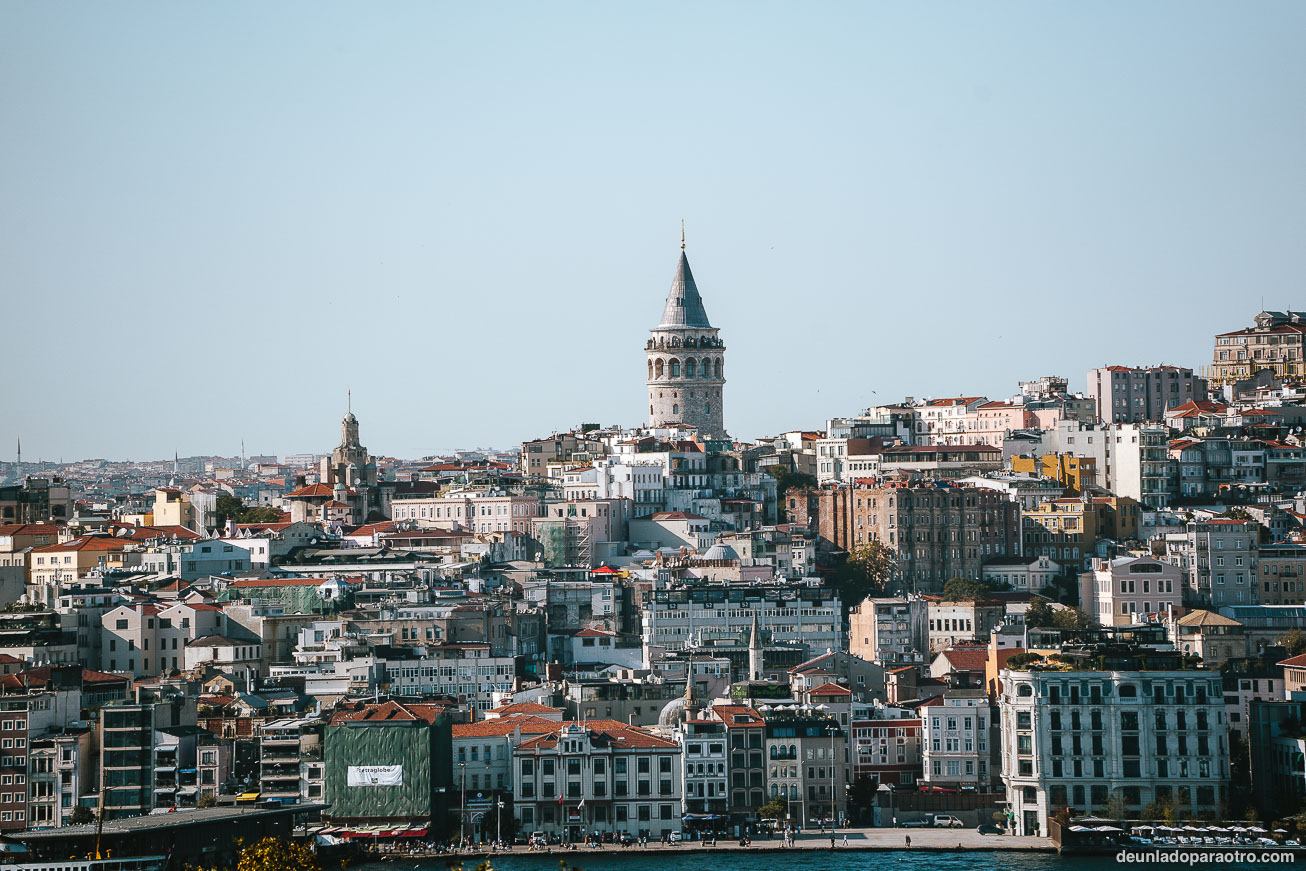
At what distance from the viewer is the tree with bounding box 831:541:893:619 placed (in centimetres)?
8100

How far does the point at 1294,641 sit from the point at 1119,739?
13.9 meters

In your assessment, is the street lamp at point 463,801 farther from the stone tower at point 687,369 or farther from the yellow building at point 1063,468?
the stone tower at point 687,369

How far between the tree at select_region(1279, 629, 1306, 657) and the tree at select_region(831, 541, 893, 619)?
1410cm

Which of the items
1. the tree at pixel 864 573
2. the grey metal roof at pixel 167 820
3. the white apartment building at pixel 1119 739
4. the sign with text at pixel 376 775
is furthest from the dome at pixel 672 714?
the tree at pixel 864 573

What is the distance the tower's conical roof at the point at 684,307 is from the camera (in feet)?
345

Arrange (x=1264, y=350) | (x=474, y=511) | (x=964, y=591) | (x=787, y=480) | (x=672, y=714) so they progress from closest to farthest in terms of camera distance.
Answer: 1. (x=672, y=714)
2. (x=964, y=591)
3. (x=474, y=511)
4. (x=787, y=480)
5. (x=1264, y=350)

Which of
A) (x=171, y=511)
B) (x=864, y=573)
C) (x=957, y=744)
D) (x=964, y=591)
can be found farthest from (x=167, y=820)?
(x=171, y=511)

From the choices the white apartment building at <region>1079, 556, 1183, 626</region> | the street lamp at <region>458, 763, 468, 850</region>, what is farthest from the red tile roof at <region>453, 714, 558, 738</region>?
the white apartment building at <region>1079, 556, 1183, 626</region>

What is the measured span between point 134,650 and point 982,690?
22.9 meters

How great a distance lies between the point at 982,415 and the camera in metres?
103

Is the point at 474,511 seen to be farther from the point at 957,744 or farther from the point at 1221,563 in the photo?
the point at 957,744

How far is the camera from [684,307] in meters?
105

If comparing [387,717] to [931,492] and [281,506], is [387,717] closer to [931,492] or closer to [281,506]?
[931,492]

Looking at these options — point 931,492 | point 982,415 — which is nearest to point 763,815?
point 931,492
